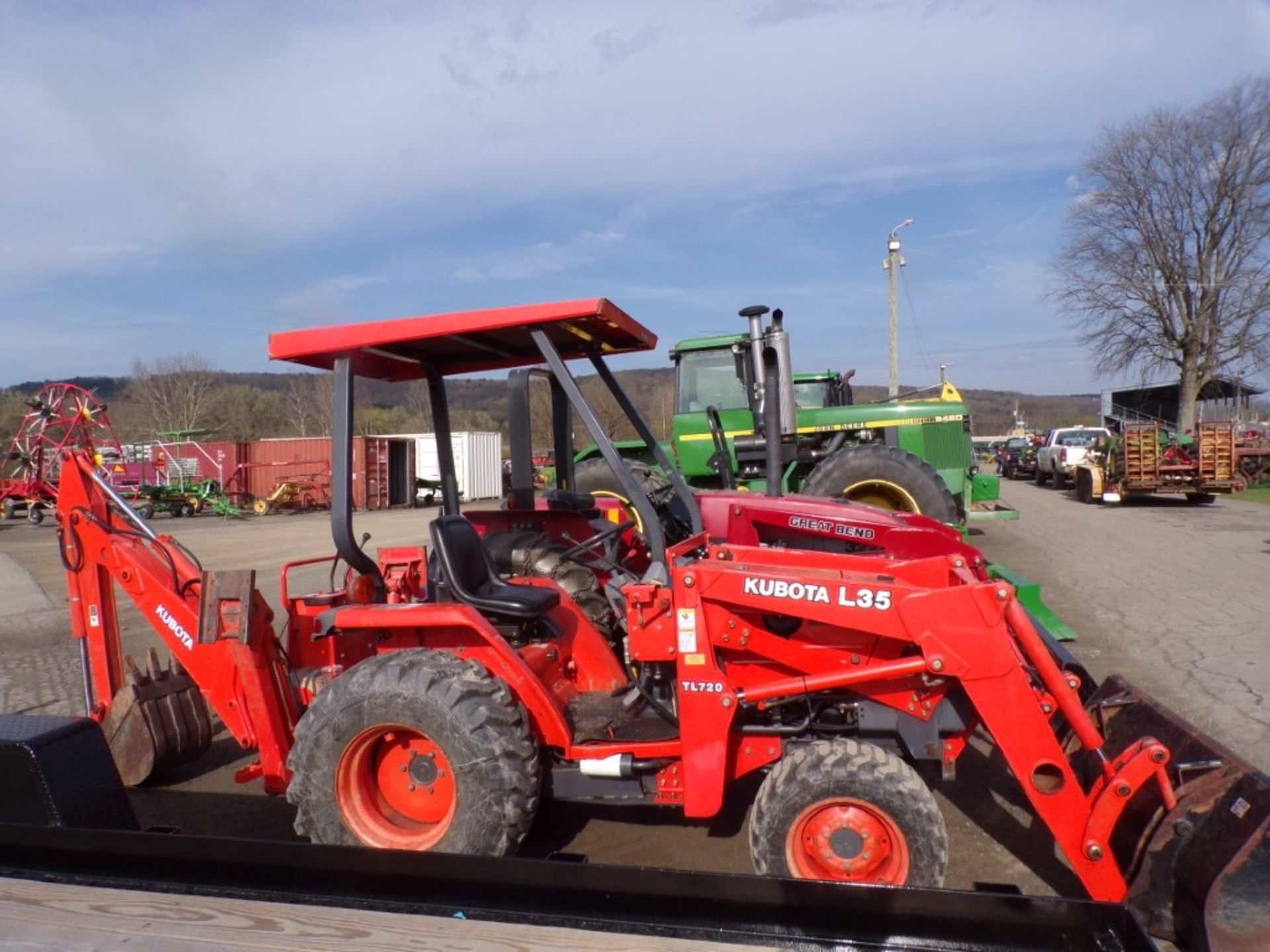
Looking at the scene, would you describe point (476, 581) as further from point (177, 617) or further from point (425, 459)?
point (425, 459)

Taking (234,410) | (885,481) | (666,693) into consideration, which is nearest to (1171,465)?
(885,481)

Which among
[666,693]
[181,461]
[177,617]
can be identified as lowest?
[666,693]

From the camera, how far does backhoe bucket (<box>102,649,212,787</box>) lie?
4.51 meters

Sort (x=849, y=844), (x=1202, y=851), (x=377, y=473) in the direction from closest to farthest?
(x=1202, y=851) < (x=849, y=844) < (x=377, y=473)

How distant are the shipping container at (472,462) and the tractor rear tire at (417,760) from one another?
29.6m

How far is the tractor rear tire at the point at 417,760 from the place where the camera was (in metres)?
3.24

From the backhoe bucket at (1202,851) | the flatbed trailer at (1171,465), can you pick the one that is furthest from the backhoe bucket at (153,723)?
the flatbed trailer at (1171,465)

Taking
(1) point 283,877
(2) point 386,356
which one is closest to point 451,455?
(2) point 386,356

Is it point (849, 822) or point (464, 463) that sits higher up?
point (464, 463)

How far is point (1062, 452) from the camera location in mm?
27156

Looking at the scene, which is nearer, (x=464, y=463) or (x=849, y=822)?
(x=849, y=822)

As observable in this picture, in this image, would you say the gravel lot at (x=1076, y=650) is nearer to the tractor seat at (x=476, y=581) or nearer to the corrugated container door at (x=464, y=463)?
the tractor seat at (x=476, y=581)

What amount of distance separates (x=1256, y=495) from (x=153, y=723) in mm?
25344

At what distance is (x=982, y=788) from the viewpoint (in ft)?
14.5
